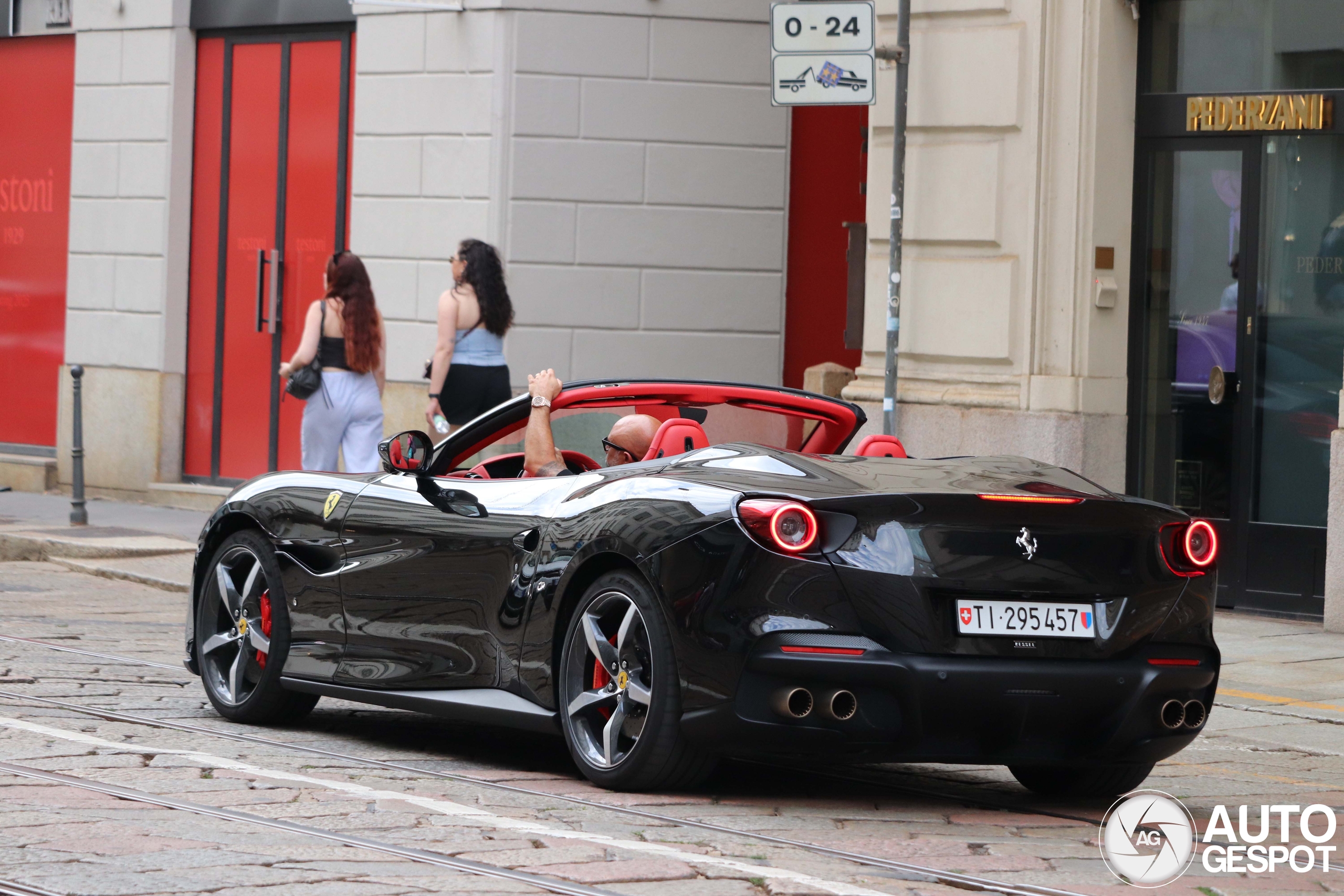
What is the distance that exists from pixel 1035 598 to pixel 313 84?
38.0ft

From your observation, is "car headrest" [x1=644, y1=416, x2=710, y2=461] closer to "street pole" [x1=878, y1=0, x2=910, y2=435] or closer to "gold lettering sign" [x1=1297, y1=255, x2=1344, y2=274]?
"street pole" [x1=878, y1=0, x2=910, y2=435]

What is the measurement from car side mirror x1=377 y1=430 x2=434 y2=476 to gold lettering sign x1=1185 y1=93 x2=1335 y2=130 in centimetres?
640

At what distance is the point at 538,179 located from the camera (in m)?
14.7

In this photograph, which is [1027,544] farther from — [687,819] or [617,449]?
[617,449]

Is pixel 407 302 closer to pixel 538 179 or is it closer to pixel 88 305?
pixel 538 179

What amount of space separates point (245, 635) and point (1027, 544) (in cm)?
303

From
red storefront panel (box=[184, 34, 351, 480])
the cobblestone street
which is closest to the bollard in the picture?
red storefront panel (box=[184, 34, 351, 480])

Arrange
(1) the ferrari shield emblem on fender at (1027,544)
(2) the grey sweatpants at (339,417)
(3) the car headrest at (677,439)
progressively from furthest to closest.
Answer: (2) the grey sweatpants at (339,417) < (3) the car headrest at (677,439) < (1) the ferrari shield emblem on fender at (1027,544)

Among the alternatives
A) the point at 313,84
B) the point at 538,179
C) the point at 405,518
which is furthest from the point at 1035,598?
the point at 313,84

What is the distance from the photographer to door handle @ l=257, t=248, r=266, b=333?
1633 cm

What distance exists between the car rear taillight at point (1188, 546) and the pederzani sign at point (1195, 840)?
72 cm

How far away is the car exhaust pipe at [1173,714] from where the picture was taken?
5715mm

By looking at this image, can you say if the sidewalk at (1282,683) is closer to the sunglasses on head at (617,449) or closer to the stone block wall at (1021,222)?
the stone block wall at (1021,222)

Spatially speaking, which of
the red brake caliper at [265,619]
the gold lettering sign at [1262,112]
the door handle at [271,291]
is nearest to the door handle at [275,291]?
the door handle at [271,291]
